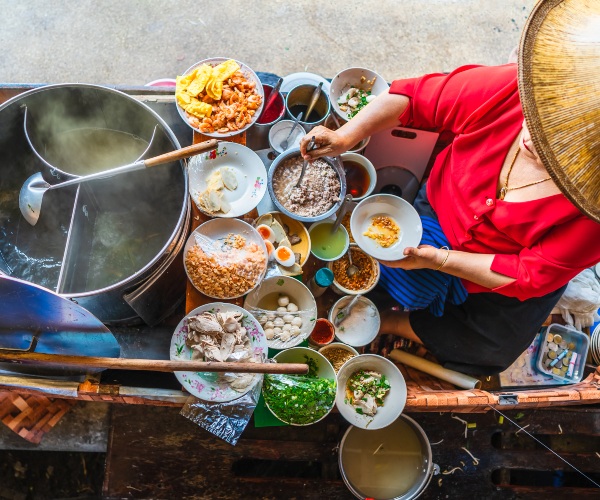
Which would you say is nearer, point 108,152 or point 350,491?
point 108,152

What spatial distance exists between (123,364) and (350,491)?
5.59ft

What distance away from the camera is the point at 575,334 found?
3131mm

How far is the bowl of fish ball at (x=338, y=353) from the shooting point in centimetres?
275

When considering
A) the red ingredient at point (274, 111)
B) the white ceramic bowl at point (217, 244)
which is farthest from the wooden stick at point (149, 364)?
the red ingredient at point (274, 111)

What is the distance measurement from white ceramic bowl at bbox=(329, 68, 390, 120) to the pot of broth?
5.98 feet

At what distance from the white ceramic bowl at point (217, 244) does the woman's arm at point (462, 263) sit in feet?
2.40

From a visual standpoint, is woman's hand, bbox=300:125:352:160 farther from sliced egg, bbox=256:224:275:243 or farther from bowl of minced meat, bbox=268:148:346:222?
sliced egg, bbox=256:224:275:243

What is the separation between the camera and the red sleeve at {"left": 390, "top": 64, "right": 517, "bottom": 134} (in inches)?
86.1

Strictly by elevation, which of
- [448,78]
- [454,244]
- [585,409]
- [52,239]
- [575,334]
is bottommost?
[585,409]

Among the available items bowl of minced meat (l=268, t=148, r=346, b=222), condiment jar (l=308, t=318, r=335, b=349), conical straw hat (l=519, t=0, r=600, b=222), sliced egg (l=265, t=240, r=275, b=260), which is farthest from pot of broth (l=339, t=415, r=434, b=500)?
conical straw hat (l=519, t=0, r=600, b=222)

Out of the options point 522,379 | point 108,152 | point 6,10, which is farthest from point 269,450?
point 6,10

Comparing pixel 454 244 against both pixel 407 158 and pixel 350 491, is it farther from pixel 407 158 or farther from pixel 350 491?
pixel 350 491

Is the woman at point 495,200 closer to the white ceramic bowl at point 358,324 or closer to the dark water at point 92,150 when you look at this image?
the white ceramic bowl at point 358,324

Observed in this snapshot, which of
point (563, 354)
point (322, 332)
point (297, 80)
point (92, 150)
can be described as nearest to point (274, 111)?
point (297, 80)
